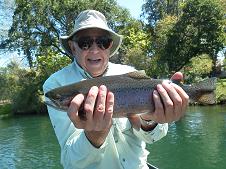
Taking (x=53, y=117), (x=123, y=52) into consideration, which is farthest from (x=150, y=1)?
(x=53, y=117)

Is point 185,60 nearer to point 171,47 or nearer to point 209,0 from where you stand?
point 171,47

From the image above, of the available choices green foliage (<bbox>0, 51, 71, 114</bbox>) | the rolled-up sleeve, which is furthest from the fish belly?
green foliage (<bbox>0, 51, 71, 114</bbox>)

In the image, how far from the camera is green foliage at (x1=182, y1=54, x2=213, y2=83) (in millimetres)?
38053

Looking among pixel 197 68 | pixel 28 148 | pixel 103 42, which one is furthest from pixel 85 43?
pixel 197 68

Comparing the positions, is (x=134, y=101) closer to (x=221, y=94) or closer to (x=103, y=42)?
(x=103, y=42)

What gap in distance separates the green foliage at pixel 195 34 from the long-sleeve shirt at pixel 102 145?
38.3m

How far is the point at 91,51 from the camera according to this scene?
3781 mm

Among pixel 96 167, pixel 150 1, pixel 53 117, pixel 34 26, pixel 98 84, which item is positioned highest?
pixel 150 1

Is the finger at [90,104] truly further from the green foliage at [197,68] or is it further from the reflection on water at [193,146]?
the green foliage at [197,68]

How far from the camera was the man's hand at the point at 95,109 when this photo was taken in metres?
2.96

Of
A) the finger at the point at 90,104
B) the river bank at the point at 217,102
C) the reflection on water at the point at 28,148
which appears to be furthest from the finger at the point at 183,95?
the river bank at the point at 217,102

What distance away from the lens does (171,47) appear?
42.5 metres

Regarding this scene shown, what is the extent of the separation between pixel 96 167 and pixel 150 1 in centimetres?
6090

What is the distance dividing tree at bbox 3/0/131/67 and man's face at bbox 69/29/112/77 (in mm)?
38259
